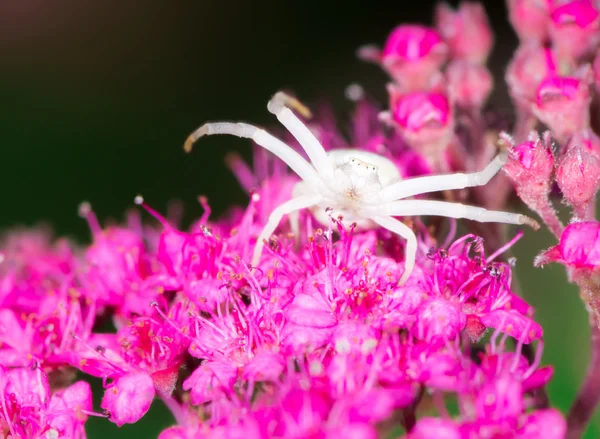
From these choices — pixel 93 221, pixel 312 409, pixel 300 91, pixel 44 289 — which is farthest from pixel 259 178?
pixel 300 91

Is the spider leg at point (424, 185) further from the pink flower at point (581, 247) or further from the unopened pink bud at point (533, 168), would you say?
the pink flower at point (581, 247)

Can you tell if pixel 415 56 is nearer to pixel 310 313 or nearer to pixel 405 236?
pixel 405 236

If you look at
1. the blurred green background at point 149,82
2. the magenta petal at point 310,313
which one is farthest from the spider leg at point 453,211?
the blurred green background at point 149,82

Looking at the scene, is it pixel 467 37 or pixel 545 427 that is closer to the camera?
pixel 545 427

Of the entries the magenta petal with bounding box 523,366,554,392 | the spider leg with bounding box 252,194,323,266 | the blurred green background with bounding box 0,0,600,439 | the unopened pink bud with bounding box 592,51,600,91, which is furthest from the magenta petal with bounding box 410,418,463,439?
the blurred green background with bounding box 0,0,600,439

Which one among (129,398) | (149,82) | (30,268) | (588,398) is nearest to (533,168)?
(588,398)

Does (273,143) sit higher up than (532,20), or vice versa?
(532,20)

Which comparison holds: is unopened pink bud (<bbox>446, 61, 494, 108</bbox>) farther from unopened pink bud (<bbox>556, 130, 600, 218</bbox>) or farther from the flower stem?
the flower stem
